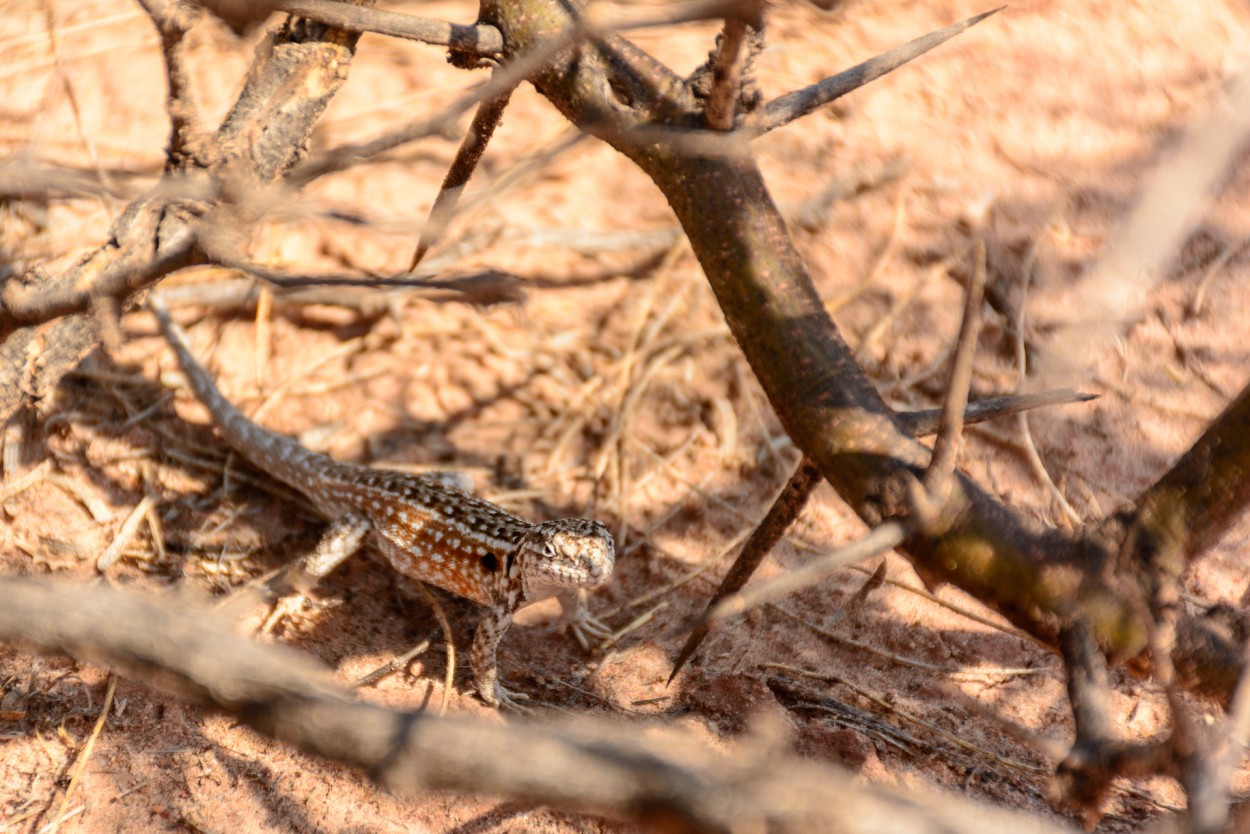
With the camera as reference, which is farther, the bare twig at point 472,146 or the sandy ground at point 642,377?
the sandy ground at point 642,377


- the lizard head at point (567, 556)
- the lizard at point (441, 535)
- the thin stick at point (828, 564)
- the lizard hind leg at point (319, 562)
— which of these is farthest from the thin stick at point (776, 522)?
the lizard hind leg at point (319, 562)

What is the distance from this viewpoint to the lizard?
10.00ft

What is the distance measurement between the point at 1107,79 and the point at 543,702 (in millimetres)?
3956

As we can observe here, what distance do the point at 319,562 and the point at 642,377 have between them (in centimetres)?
147

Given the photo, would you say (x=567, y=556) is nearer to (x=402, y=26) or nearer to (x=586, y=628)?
(x=586, y=628)

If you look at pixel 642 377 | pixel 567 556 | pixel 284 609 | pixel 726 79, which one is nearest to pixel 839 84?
pixel 726 79

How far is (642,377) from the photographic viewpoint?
12.6ft

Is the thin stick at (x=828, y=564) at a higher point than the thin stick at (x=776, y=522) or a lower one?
higher

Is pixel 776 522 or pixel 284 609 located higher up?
pixel 776 522

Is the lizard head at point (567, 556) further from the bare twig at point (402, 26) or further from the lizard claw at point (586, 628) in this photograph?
the bare twig at point (402, 26)

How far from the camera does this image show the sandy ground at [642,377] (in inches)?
117

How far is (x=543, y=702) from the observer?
309cm

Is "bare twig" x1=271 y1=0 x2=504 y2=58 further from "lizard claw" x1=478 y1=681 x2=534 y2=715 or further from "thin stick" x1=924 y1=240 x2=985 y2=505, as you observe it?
"lizard claw" x1=478 y1=681 x2=534 y2=715

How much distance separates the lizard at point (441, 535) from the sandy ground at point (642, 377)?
132 millimetres
